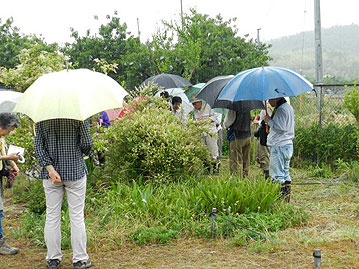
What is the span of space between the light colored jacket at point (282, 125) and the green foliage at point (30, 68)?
128 inches

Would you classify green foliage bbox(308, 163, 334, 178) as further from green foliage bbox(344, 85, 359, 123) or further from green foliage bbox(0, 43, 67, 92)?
green foliage bbox(0, 43, 67, 92)

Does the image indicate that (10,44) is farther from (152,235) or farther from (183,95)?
(152,235)

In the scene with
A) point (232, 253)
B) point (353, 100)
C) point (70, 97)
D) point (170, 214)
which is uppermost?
point (70, 97)

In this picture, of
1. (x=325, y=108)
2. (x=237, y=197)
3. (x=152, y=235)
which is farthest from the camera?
(x=325, y=108)

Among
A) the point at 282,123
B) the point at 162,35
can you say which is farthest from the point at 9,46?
the point at 282,123

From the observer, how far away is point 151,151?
698cm

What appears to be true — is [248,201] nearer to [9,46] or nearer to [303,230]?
[303,230]

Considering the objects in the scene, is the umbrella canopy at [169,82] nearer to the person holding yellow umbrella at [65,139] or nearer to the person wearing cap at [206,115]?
the person wearing cap at [206,115]

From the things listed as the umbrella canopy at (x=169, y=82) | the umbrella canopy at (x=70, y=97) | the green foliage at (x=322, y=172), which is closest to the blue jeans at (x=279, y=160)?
the green foliage at (x=322, y=172)

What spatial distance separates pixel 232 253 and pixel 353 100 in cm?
518

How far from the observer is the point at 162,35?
1639 centimetres

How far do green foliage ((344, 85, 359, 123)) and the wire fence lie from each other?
24 centimetres

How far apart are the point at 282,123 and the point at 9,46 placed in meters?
20.2

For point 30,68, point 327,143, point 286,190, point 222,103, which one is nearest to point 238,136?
point 222,103
